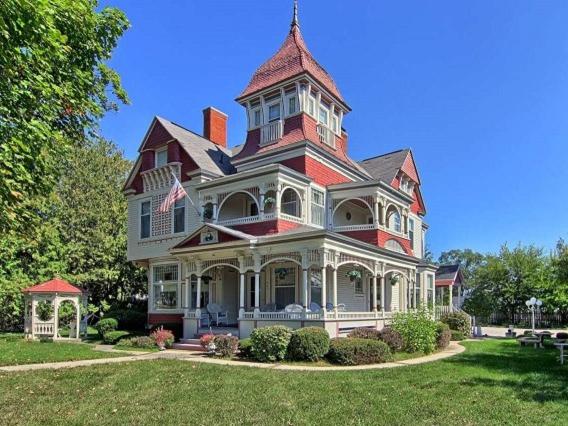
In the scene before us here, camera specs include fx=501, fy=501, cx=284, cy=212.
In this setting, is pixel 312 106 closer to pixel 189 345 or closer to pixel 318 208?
pixel 318 208

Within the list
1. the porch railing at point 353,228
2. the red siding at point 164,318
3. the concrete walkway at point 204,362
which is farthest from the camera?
the red siding at point 164,318

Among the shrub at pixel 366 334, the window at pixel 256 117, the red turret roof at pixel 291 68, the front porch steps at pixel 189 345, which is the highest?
the red turret roof at pixel 291 68

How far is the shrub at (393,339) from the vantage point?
1669cm

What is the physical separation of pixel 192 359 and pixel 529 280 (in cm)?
3161

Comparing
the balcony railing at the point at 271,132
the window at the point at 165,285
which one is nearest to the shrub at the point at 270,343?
the window at the point at 165,285

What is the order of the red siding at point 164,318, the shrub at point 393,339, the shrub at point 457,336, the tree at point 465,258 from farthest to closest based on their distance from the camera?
1. the tree at point 465,258
2. the shrub at point 457,336
3. the red siding at point 164,318
4. the shrub at point 393,339

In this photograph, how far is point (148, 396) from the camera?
9.51 metres

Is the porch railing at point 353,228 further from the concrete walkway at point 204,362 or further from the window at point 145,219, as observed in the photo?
the window at point 145,219

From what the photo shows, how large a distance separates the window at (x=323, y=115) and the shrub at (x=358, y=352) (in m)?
13.0

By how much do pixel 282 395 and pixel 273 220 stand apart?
35.6 feet

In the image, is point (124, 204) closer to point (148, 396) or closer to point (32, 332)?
point (32, 332)

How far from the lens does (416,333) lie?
671 inches

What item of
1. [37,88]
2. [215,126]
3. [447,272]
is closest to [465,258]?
[447,272]

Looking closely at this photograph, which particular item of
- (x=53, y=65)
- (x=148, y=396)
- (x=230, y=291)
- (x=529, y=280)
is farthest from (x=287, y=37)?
(x=529, y=280)
